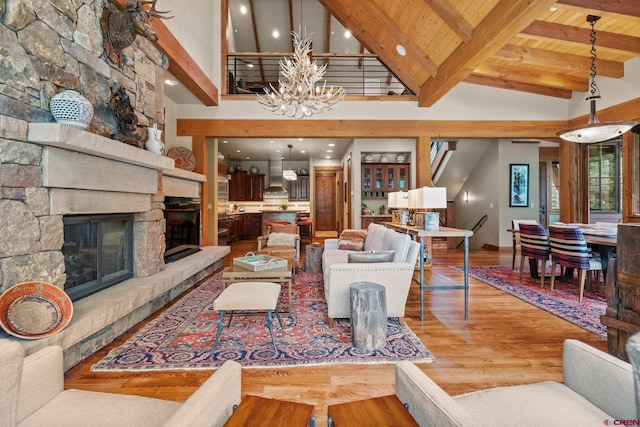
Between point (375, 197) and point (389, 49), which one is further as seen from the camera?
point (375, 197)

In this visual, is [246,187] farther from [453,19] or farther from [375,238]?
[453,19]

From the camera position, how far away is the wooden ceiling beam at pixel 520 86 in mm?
5719

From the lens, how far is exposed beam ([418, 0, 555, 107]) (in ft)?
9.01

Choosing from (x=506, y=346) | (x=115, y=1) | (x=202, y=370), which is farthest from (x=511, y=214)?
(x=115, y=1)

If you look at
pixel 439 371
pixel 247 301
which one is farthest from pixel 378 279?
pixel 247 301

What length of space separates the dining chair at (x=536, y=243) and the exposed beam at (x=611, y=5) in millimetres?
2533

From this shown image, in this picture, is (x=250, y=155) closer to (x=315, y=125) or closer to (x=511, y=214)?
(x=315, y=125)

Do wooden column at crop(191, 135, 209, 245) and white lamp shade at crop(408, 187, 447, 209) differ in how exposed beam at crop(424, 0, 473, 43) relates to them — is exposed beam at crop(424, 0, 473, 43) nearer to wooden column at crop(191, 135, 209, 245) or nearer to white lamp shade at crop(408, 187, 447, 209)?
white lamp shade at crop(408, 187, 447, 209)

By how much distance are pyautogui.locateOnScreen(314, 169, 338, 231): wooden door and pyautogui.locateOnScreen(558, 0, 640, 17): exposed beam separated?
788cm

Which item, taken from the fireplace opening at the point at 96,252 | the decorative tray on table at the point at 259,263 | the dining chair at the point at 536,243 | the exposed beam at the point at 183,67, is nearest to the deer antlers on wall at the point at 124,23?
the exposed beam at the point at 183,67

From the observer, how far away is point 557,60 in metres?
4.60

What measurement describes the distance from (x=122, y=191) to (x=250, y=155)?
7.56 metres

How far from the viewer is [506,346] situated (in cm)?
249

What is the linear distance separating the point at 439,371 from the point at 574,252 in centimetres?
280
